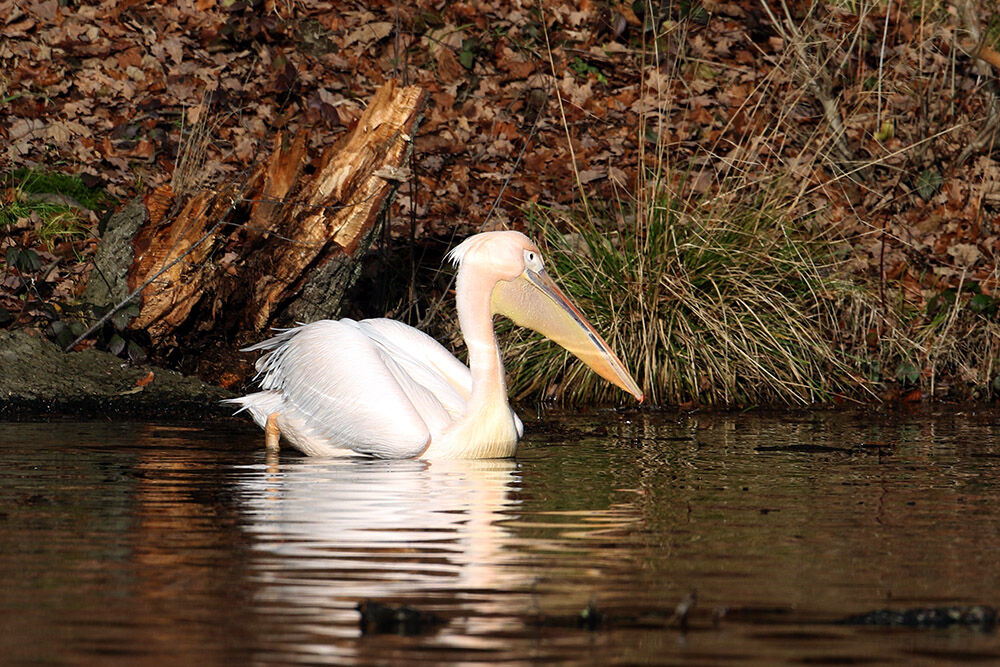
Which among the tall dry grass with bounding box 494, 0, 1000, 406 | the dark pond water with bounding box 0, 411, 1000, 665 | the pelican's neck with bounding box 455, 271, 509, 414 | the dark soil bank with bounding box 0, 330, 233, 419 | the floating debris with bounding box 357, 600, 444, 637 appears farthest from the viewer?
the tall dry grass with bounding box 494, 0, 1000, 406

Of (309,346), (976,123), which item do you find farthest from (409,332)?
(976,123)

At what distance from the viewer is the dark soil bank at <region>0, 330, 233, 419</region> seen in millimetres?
9242

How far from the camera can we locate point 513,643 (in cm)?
350

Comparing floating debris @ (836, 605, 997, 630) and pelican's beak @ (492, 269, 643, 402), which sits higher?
pelican's beak @ (492, 269, 643, 402)

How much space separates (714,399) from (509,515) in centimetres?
518

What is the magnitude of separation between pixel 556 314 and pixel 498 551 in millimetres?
3322

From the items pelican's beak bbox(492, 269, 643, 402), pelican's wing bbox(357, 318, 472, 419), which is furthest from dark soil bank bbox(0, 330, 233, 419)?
pelican's beak bbox(492, 269, 643, 402)

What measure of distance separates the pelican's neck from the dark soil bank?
244 cm

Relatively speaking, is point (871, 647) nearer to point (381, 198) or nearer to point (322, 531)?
point (322, 531)

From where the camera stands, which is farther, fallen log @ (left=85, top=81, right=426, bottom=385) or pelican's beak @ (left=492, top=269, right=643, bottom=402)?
fallen log @ (left=85, top=81, right=426, bottom=385)

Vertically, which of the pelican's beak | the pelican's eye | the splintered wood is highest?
the splintered wood

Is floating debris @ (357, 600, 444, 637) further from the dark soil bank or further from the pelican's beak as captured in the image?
the dark soil bank

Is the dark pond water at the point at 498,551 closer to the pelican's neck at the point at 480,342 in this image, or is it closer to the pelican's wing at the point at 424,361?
the pelican's neck at the point at 480,342

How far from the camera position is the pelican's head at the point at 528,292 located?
25.8 ft
